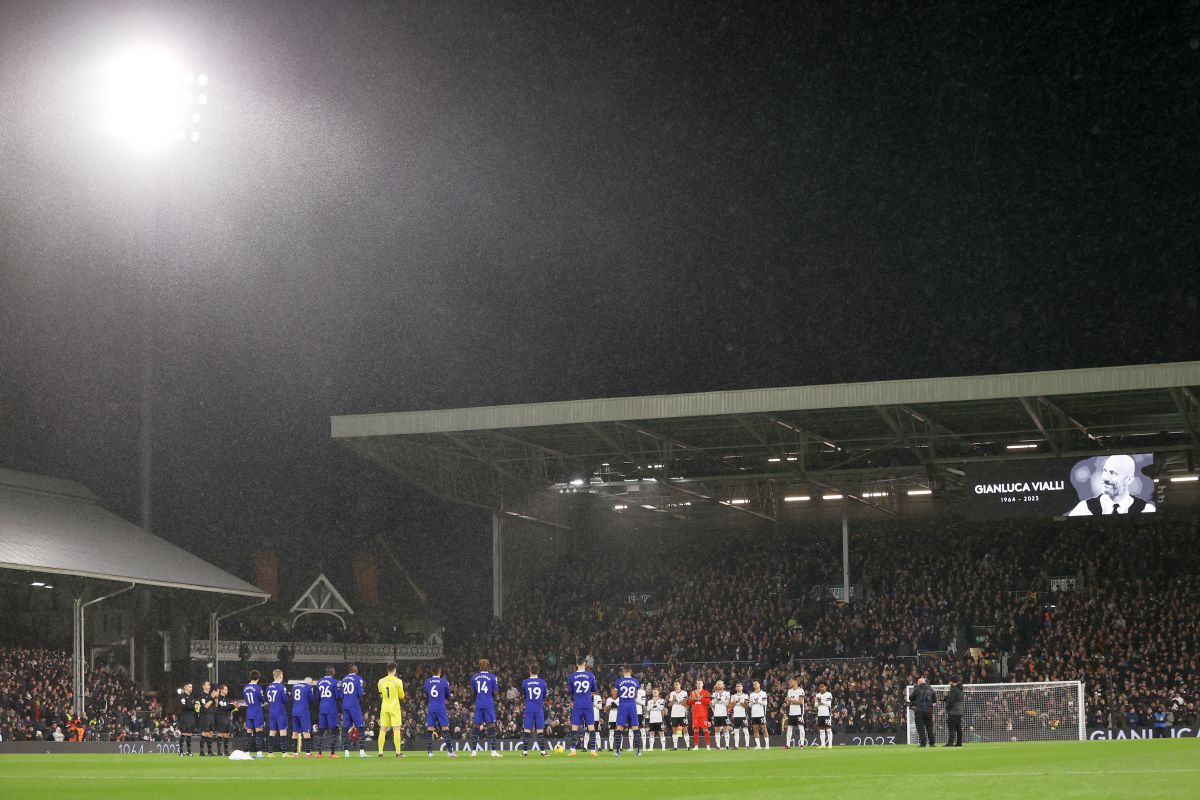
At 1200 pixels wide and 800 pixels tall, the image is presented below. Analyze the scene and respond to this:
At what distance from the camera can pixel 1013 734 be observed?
111ft

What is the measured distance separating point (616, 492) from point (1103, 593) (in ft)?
54.5

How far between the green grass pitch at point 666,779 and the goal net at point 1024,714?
11962 millimetres

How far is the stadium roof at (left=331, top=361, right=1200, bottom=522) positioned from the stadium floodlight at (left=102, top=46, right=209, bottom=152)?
393 inches

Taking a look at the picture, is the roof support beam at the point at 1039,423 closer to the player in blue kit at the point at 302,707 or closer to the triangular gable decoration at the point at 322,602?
the player in blue kit at the point at 302,707

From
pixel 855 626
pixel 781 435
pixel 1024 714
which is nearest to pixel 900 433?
pixel 781 435

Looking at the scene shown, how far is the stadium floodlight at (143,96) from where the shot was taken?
3556 centimetres

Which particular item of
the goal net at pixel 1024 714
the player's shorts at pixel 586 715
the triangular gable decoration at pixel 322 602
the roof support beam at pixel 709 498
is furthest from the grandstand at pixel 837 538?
the player's shorts at pixel 586 715

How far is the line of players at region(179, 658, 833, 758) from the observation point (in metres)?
26.3

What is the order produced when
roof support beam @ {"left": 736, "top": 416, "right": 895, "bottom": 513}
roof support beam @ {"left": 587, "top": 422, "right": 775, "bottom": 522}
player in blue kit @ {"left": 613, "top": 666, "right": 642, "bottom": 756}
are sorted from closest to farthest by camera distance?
player in blue kit @ {"left": 613, "top": 666, "right": 642, "bottom": 756}
roof support beam @ {"left": 736, "top": 416, "right": 895, "bottom": 513}
roof support beam @ {"left": 587, "top": 422, "right": 775, "bottom": 522}

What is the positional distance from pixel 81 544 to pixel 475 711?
17.8 metres

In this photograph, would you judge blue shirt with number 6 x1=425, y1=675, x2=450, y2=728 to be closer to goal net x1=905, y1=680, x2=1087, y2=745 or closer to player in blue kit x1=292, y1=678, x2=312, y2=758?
player in blue kit x1=292, y1=678, x2=312, y2=758

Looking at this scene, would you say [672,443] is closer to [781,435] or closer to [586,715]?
[781,435]

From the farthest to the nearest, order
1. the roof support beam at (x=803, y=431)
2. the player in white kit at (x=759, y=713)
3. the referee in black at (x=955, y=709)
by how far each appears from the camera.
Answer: the roof support beam at (x=803, y=431)
the player in white kit at (x=759, y=713)
the referee in black at (x=955, y=709)

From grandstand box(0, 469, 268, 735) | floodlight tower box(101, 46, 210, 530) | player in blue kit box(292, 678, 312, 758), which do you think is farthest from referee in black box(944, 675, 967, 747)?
floodlight tower box(101, 46, 210, 530)
